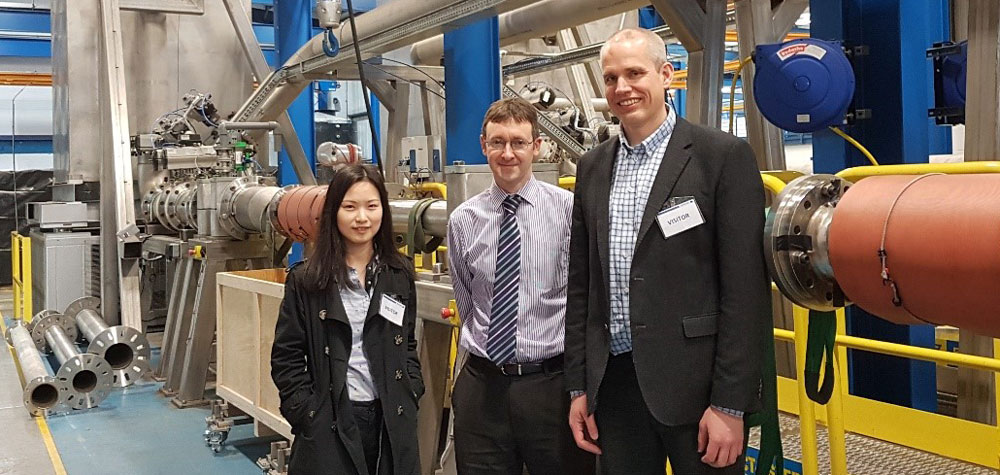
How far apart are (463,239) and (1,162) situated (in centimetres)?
1782

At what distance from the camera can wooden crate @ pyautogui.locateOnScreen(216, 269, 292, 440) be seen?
440 cm

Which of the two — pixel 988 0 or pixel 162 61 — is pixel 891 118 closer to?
pixel 988 0

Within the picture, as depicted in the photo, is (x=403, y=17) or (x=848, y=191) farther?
(x=403, y=17)

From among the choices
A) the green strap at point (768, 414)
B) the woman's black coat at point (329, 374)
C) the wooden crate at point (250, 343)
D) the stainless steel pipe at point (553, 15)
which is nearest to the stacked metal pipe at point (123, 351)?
the wooden crate at point (250, 343)

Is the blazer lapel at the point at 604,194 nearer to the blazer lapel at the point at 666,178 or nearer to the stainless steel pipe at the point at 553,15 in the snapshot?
the blazer lapel at the point at 666,178

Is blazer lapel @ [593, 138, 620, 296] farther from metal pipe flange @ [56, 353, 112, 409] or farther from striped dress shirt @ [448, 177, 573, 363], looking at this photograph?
metal pipe flange @ [56, 353, 112, 409]

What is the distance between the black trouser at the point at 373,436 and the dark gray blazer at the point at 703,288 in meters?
0.95

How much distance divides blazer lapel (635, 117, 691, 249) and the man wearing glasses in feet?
1.50

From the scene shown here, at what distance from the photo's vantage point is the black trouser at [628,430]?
196 centimetres

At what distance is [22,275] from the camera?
394 inches

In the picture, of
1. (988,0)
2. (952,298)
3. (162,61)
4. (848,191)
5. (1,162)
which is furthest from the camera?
(1,162)

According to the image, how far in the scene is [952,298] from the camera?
1565 mm

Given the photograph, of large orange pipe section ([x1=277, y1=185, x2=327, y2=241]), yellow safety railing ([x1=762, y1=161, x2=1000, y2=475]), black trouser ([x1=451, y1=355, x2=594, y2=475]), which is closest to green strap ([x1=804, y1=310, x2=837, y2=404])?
yellow safety railing ([x1=762, y1=161, x2=1000, y2=475])

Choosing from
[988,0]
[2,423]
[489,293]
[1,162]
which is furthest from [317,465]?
[1,162]
